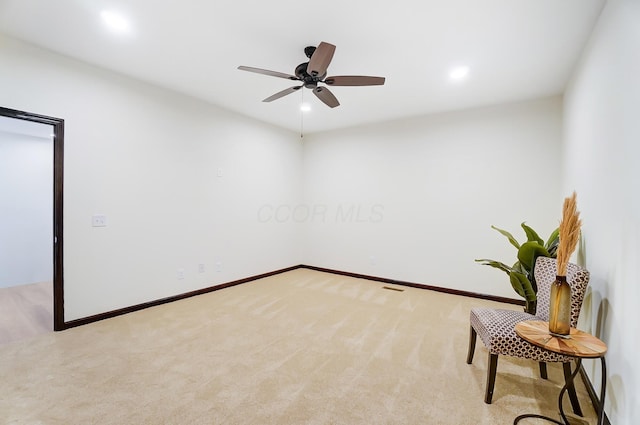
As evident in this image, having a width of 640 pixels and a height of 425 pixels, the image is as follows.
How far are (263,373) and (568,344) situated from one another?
1.92 metres

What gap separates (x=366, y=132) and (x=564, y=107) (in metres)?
2.73

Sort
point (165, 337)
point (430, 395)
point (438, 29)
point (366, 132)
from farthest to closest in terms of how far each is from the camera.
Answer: point (366, 132) < point (165, 337) < point (438, 29) < point (430, 395)

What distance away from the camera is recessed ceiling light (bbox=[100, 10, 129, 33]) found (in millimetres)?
2256

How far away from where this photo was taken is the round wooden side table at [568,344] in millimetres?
1395

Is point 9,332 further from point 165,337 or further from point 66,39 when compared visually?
point 66,39

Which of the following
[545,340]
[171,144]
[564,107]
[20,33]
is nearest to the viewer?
[545,340]

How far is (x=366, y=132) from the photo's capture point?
17.1ft

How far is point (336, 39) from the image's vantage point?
8.32ft

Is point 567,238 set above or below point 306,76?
below

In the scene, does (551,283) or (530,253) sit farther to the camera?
(530,253)

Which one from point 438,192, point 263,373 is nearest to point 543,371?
point 263,373

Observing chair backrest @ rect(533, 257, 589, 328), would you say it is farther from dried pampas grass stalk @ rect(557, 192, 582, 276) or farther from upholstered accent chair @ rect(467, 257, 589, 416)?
dried pampas grass stalk @ rect(557, 192, 582, 276)

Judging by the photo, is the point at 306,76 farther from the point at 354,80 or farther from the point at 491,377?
the point at 491,377

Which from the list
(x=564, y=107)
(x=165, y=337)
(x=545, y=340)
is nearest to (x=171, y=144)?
(x=165, y=337)
